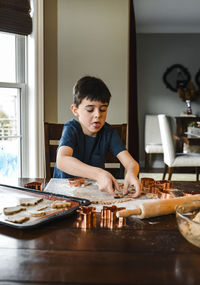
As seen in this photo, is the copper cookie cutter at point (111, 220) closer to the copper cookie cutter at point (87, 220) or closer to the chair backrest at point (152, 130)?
the copper cookie cutter at point (87, 220)

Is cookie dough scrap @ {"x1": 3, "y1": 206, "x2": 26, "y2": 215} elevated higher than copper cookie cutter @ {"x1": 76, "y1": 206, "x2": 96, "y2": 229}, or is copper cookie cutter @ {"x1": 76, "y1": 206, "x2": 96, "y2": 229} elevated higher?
cookie dough scrap @ {"x1": 3, "y1": 206, "x2": 26, "y2": 215}

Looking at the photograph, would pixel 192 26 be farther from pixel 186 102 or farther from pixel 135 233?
pixel 135 233

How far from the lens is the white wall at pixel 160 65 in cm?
618

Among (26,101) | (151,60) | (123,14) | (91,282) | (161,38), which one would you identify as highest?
(161,38)

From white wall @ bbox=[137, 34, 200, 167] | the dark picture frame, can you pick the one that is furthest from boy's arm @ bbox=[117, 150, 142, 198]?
the dark picture frame

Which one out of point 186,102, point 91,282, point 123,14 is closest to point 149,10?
point 186,102

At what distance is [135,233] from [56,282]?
0.28 meters

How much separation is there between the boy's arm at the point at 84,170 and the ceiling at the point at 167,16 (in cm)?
388

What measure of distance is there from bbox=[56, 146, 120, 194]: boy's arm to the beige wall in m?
1.31

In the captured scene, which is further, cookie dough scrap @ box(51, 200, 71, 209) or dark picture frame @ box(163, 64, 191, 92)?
dark picture frame @ box(163, 64, 191, 92)

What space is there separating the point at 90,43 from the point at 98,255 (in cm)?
238

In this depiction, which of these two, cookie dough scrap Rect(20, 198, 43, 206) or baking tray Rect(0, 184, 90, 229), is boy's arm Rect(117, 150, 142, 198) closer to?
baking tray Rect(0, 184, 90, 229)

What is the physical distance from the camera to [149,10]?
5051mm

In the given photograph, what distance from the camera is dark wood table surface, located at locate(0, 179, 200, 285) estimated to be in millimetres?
533
